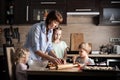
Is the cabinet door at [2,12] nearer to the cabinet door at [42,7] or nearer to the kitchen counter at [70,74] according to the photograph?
the cabinet door at [42,7]

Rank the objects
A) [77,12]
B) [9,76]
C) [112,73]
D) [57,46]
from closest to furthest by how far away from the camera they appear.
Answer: [112,73], [9,76], [57,46], [77,12]

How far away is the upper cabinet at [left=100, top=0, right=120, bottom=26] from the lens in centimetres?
Answer: 583

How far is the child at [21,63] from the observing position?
3.11 meters

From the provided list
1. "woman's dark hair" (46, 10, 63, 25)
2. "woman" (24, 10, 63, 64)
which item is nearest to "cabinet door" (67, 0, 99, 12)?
"woman" (24, 10, 63, 64)

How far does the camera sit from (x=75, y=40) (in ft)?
20.0

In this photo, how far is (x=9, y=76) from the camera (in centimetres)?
316

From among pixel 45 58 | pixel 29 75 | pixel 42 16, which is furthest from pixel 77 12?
pixel 29 75

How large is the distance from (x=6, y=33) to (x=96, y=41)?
1.94 metres

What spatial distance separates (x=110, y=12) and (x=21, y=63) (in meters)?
3.19

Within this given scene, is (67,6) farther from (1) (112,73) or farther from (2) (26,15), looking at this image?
(1) (112,73)

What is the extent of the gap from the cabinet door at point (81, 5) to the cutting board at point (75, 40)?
54 centimetres

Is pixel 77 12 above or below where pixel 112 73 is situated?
above

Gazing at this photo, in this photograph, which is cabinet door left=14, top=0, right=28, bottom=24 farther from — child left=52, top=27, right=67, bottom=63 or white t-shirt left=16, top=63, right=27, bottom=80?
white t-shirt left=16, top=63, right=27, bottom=80

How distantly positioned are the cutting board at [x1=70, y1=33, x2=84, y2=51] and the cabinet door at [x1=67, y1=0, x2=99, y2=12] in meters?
0.54
